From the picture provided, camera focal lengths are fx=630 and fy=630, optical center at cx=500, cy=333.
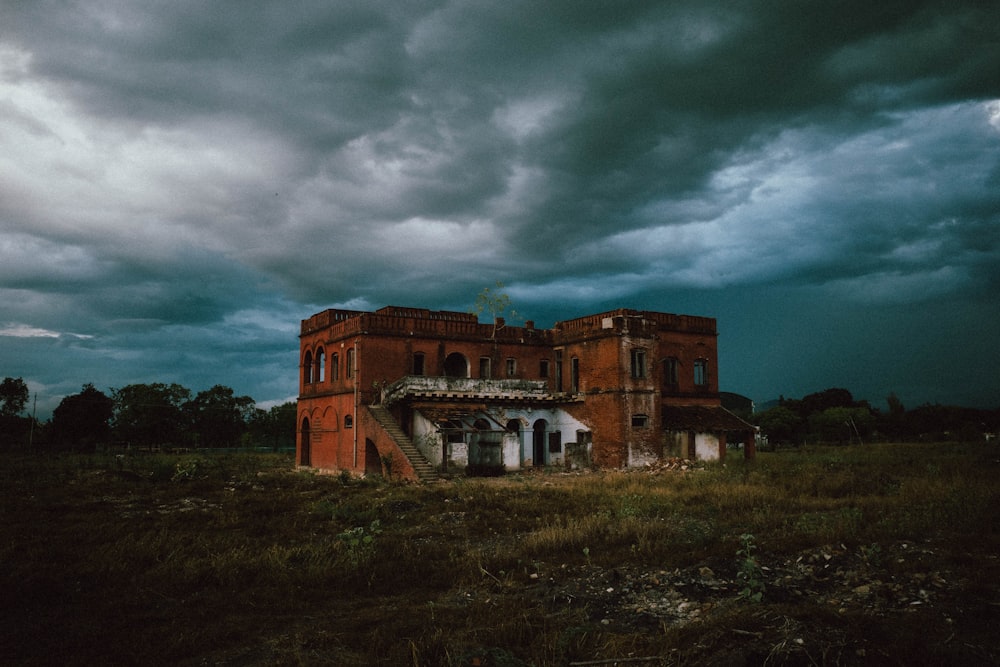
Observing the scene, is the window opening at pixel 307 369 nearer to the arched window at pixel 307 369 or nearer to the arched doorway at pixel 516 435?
the arched window at pixel 307 369

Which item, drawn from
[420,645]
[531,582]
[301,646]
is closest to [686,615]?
[531,582]

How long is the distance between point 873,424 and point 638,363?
42.7 meters

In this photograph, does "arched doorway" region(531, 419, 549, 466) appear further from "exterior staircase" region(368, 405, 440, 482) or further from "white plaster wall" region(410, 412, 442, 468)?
"exterior staircase" region(368, 405, 440, 482)

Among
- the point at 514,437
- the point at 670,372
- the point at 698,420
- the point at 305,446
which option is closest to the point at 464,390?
the point at 514,437

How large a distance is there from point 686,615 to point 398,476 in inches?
758

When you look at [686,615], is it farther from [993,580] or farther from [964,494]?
[964,494]

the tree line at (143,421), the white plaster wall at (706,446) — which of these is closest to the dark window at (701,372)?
the white plaster wall at (706,446)

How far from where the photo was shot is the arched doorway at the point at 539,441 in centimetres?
3338

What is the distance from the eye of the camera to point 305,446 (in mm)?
35750

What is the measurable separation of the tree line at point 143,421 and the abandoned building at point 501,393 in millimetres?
31930

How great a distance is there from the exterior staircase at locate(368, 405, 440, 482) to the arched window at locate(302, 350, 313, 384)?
323 inches

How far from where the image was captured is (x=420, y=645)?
679 centimetres

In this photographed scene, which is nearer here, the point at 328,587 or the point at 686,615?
the point at 686,615

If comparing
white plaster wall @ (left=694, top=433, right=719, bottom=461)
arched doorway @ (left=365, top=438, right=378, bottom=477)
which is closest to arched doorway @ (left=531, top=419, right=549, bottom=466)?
white plaster wall @ (left=694, top=433, right=719, bottom=461)
